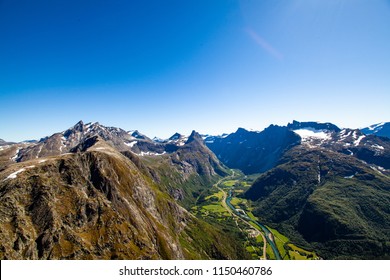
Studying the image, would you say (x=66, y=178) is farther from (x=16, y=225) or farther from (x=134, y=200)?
(x=134, y=200)

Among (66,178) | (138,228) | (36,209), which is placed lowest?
(138,228)

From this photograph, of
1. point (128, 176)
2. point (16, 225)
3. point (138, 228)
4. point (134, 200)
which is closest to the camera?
point (16, 225)

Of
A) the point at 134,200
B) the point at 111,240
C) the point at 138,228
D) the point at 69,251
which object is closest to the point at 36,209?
the point at 69,251
